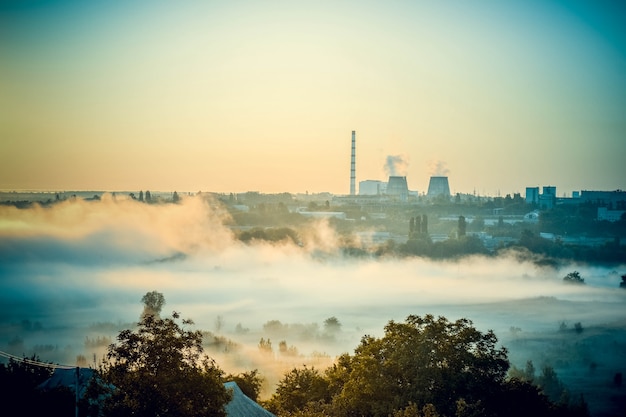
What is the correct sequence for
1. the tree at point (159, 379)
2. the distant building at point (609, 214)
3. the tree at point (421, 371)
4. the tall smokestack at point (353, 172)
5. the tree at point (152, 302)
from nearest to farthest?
the tree at point (159, 379), the tree at point (421, 371), the tree at point (152, 302), the distant building at point (609, 214), the tall smokestack at point (353, 172)

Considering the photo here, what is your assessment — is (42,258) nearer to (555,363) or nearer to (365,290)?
(365,290)

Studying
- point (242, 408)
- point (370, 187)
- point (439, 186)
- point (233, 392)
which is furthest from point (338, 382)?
point (370, 187)

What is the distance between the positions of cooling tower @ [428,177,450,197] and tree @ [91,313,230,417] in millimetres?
133016

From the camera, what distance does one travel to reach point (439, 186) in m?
150

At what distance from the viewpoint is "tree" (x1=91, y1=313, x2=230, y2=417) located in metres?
17.8

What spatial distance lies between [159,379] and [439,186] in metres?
135

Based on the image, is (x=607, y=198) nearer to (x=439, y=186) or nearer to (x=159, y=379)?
(x=439, y=186)

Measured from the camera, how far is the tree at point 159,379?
17766mm

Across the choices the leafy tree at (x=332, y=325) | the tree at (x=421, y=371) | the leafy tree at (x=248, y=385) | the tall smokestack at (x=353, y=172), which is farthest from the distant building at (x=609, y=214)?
the tree at (x=421, y=371)

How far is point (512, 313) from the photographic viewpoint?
80062 millimetres

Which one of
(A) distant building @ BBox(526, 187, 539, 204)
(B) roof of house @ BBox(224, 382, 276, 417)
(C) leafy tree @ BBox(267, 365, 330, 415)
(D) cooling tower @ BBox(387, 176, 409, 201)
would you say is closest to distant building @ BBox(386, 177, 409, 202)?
(D) cooling tower @ BBox(387, 176, 409, 201)

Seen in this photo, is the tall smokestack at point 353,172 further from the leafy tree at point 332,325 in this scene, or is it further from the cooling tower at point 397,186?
the leafy tree at point 332,325

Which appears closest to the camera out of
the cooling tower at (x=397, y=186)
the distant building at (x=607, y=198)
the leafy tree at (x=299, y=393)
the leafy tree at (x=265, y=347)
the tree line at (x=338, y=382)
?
the tree line at (x=338, y=382)

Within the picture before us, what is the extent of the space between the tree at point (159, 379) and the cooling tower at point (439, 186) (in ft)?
436
